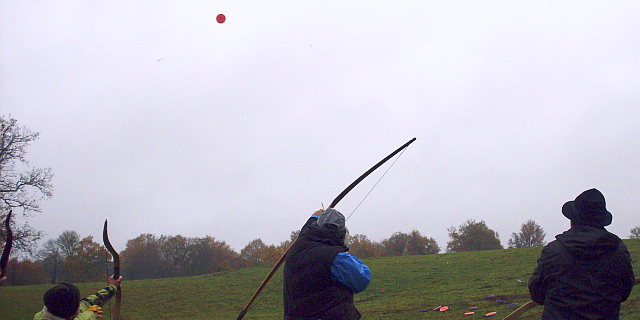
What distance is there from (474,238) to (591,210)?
174 feet

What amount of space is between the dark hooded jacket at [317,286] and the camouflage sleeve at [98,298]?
64.0 inches

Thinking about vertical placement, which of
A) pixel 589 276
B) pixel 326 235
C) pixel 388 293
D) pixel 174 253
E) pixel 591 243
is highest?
pixel 174 253

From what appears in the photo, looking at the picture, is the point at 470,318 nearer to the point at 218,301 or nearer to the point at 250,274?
the point at 218,301

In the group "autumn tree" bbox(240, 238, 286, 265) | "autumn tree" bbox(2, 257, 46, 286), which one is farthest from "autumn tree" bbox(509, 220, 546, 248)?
"autumn tree" bbox(2, 257, 46, 286)

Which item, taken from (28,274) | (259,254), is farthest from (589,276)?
(259,254)

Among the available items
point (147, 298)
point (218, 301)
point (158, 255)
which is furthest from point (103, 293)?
point (158, 255)

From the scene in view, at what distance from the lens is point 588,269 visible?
2994mm

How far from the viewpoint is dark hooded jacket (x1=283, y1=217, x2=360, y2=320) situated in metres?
3.07

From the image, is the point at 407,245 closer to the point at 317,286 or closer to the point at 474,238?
the point at 474,238

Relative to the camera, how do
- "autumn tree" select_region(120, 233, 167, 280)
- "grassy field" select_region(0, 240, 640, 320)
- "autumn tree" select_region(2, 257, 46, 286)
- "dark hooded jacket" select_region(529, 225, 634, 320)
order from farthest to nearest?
"autumn tree" select_region(120, 233, 167, 280)
"autumn tree" select_region(2, 257, 46, 286)
"grassy field" select_region(0, 240, 640, 320)
"dark hooded jacket" select_region(529, 225, 634, 320)

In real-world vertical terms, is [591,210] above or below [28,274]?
above

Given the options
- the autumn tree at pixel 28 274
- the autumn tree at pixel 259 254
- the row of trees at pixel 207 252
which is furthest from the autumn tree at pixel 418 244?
the autumn tree at pixel 28 274

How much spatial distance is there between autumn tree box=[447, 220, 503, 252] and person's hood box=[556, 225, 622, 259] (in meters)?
50.4

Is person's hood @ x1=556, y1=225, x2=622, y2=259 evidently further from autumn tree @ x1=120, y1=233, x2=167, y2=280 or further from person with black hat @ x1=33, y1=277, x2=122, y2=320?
autumn tree @ x1=120, y1=233, x2=167, y2=280
